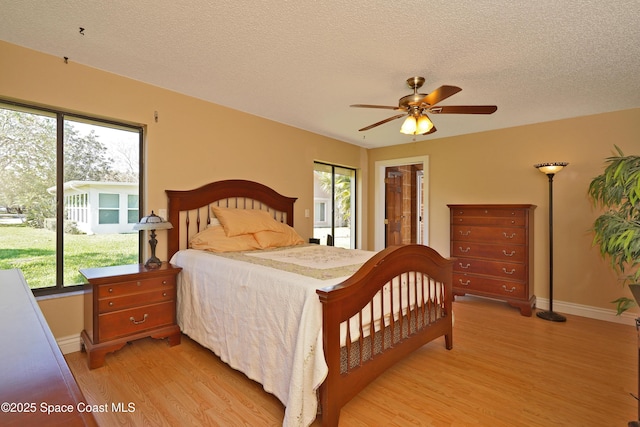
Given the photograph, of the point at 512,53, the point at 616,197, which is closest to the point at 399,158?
the point at 512,53

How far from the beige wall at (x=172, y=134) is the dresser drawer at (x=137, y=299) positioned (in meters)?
0.50

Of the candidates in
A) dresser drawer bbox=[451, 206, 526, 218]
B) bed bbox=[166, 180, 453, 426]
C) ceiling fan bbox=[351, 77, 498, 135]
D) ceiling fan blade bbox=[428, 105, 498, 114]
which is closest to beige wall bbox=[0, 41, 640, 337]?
dresser drawer bbox=[451, 206, 526, 218]

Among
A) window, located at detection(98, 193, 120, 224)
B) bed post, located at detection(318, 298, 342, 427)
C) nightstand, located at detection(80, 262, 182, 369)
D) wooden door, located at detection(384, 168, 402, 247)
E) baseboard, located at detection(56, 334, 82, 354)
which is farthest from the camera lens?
wooden door, located at detection(384, 168, 402, 247)

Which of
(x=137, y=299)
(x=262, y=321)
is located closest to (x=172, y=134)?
(x=137, y=299)

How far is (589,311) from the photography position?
3637 mm

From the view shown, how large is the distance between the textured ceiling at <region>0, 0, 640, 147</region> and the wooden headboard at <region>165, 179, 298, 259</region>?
0.99 m

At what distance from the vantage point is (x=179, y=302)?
281cm

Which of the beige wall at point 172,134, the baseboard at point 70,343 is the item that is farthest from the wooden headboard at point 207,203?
the baseboard at point 70,343

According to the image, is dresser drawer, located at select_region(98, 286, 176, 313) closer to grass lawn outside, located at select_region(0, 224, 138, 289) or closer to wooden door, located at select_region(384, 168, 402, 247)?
grass lawn outside, located at select_region(0, 224, 138, 289)

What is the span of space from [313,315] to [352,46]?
1.86 m

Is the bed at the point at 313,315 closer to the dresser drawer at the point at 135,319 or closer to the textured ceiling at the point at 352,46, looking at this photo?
the dresser drawer at the point at 135,319

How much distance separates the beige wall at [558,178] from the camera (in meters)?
3.57

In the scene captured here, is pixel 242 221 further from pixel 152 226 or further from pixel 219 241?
pixel 152 226

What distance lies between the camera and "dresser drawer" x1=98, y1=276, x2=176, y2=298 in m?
2.35
